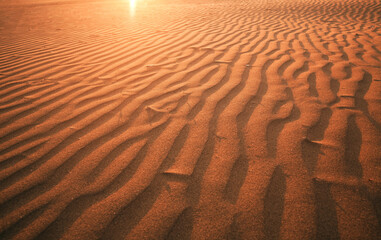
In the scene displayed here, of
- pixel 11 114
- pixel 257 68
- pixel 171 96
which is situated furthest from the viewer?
pixel 257 68

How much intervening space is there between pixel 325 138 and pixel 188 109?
112cm

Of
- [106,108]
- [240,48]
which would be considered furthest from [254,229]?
[240,48]

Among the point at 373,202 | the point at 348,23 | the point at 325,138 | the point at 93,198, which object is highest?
the point at 348,23

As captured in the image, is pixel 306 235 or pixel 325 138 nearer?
pixel 306 235

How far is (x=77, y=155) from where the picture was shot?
1337 millimetres

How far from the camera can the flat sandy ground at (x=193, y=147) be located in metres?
0.98

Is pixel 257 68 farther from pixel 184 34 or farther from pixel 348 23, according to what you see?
pixel 348 23

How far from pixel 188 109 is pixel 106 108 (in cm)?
80

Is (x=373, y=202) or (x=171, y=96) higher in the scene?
(x=171, y=96)

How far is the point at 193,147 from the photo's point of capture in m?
1.37

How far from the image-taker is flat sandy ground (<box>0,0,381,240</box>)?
0.98m

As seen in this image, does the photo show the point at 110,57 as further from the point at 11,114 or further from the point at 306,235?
the point at 306,235

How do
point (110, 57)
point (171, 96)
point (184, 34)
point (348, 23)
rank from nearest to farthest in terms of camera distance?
point (171, 96) → point (110, 57) → point (184, 34) → point (348, 23)

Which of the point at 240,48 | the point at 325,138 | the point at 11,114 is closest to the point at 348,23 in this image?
the point at 240,48
